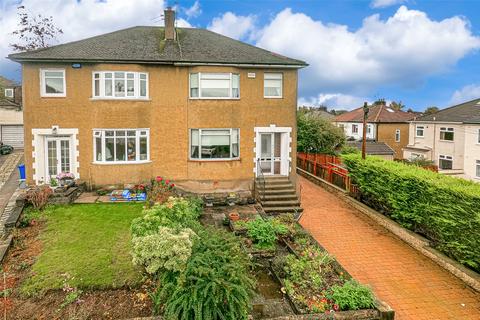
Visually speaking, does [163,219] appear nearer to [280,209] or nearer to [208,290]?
[208,290]

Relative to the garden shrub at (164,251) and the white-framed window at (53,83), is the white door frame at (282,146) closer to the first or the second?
the white-framed window at (53,83)

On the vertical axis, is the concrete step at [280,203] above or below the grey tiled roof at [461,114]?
below

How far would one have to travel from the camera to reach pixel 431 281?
10.0 m

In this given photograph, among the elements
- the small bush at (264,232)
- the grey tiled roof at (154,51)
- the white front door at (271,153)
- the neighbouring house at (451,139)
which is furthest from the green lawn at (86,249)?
the neighbouring house at (451,139)

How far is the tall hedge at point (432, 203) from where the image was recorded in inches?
398

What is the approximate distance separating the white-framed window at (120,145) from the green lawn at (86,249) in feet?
10.3

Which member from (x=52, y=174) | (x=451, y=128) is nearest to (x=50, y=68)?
(x=52, y=174)

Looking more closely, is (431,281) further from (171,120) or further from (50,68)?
(50,68)

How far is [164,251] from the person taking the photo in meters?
7.31

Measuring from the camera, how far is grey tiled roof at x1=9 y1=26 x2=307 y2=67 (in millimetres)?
16469

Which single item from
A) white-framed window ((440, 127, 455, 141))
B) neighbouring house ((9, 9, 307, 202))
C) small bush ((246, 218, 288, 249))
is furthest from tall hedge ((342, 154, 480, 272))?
white-framed window ((440, 127, 455, 141))

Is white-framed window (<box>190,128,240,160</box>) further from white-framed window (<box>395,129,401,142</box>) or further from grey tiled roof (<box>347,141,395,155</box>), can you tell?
white-framed window (<box>395,129,401,142</box>)

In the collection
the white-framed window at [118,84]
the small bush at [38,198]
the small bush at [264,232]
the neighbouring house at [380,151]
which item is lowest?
the small bush at [264,232]

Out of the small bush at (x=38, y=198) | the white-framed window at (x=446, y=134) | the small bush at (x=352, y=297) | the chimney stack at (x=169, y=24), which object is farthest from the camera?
the white-framed window at (x=446, y=134)
